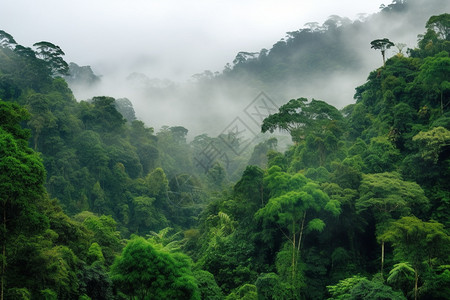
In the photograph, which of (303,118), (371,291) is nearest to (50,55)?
(303,118)

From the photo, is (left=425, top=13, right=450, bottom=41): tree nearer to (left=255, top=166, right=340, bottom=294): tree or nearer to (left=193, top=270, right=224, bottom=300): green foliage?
(left=255, top=166, right=340, bottom=294): tree

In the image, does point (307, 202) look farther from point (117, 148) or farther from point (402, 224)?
point (117, 148)

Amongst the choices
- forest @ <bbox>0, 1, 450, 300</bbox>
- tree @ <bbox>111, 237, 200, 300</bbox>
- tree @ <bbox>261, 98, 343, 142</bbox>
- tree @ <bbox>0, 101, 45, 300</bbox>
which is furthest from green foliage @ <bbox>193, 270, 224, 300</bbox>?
tree @ <bbox>261, 98, 343, 142</bbox>

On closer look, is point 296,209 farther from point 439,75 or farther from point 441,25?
point 441,25

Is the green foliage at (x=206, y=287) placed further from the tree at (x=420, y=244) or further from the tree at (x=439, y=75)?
the tree at (x=439, y=75)

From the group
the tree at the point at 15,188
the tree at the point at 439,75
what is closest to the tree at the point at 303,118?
the tree at the point at 439,75

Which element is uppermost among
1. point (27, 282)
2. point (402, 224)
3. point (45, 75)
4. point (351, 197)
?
point (45, 75)

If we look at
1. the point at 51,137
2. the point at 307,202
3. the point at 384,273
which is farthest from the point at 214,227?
the point at 51,137
